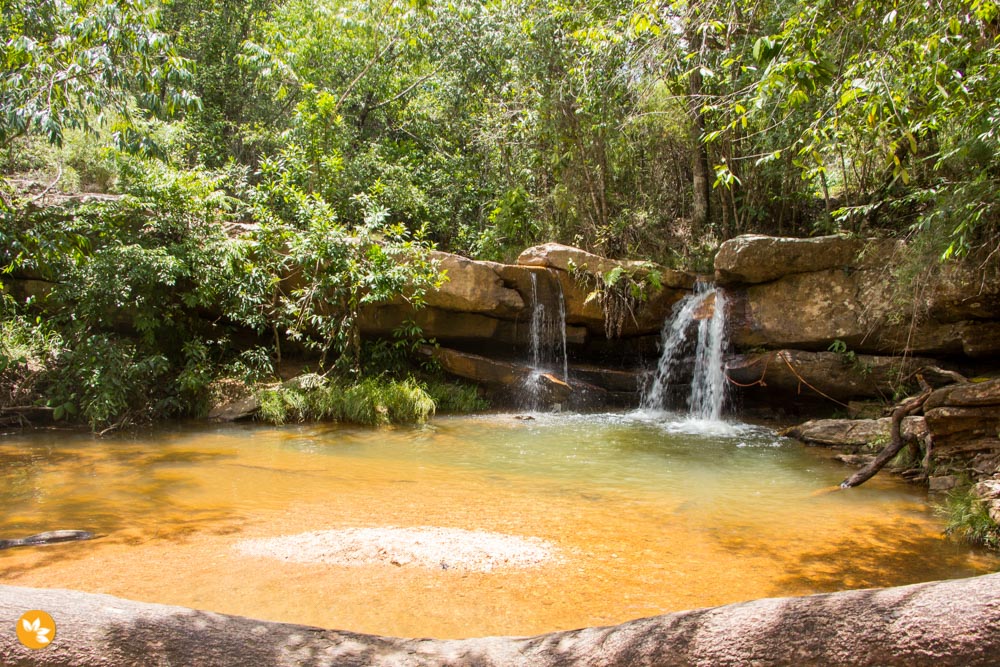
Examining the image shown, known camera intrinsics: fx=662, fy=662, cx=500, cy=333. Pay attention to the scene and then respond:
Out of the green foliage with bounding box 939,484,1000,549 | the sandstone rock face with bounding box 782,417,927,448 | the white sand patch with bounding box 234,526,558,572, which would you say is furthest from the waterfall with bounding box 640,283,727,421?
the white sand patch with bounding box 234,526,558,572

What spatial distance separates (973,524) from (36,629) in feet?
16.7

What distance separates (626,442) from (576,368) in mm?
3448

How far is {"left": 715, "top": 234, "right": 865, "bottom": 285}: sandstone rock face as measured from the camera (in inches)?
368

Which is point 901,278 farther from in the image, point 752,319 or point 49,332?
point 49,332

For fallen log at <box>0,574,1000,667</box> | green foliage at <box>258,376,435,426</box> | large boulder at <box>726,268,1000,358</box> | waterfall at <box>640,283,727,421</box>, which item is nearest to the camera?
fallen log at <box>0,574,1000,667</box>

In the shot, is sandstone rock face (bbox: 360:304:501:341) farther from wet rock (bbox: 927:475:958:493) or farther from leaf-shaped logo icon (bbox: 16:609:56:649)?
leaf-shaped logo icon (bbox: 16:609:56:649)

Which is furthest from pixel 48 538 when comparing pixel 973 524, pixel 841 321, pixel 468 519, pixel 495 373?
pixel 841 321

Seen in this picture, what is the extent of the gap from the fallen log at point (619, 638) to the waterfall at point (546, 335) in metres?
9.35

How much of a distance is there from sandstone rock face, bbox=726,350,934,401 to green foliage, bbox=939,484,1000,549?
14.1 ft

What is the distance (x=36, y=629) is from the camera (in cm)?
138

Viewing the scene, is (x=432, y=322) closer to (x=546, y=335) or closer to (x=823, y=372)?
(x=546, y=335)

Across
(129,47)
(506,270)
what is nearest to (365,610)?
(129,47)

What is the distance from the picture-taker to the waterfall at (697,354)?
10.1 m

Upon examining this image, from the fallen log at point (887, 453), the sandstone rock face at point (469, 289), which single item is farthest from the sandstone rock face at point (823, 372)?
the sandstone rock face at point (469, 289)
